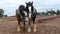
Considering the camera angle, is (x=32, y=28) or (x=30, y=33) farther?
(x=32, y=28)

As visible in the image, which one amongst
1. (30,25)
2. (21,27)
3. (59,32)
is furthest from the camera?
(21,27)

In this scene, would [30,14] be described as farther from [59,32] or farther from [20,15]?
[59,32]

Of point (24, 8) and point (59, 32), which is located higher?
point (24, 8)

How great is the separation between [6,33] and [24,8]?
1.84 metres

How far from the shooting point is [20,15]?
1441cm

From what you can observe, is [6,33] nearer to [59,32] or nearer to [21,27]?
[21,27]

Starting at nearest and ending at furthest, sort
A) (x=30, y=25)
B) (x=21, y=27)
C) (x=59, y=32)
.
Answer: (x=59, y=32)
(x=30, y=25)
(x=21, y=27)

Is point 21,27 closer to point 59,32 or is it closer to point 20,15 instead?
point 20,15

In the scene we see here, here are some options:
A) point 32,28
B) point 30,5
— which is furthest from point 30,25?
point 30,5

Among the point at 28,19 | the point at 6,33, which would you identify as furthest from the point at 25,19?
the point at 6,33

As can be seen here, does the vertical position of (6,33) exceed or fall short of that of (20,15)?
it falls short

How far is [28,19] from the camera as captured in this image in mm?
13766

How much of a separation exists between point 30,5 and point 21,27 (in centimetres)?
230

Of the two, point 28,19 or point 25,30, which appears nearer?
point 28,19
